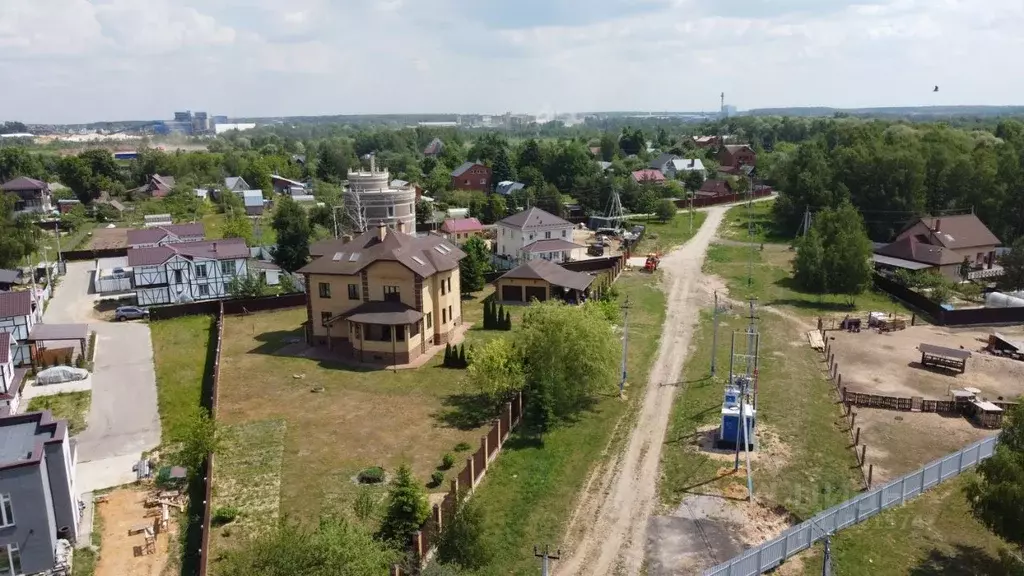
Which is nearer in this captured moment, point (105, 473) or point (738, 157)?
point (105, 473)

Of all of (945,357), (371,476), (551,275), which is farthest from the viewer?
(551,275)

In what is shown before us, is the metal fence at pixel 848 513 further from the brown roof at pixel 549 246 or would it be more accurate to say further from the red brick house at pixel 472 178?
the red brick house at pixel 472 178

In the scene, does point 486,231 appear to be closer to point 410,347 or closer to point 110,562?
point 410,347

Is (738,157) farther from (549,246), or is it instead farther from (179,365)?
(179,365)

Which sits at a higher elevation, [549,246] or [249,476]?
[549,246]

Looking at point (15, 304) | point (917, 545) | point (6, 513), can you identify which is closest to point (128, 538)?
point (6, 513)

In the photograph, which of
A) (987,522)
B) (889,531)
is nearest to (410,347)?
(889,531)

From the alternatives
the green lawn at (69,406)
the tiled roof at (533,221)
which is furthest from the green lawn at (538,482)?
the tiled roof at (533,221)

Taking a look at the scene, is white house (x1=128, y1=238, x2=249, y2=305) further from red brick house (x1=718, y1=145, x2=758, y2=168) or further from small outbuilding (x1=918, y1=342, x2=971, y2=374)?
red brick house (x1=718, y1=145, x2=758, y2=168)
